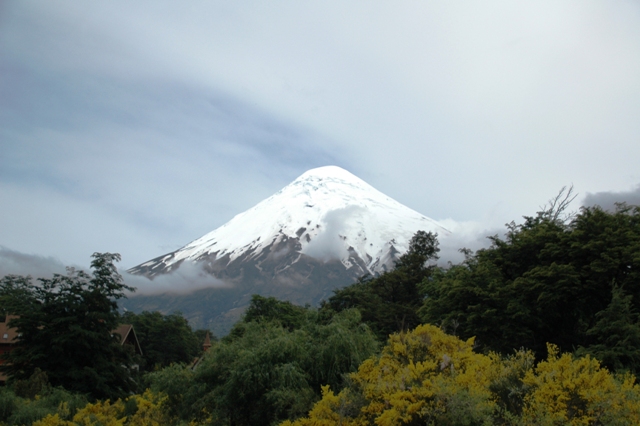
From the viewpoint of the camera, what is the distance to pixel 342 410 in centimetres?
988

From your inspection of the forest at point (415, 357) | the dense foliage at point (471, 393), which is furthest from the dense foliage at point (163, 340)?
the dense foliage at point (471, 393)

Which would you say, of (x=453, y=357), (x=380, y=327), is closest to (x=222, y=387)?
(x=453, y=357)

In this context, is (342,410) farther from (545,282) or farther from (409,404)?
(545,282)

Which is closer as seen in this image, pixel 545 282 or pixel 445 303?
pixel 545 282

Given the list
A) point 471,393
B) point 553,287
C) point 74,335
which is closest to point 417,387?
point 471,393

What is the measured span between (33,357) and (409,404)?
20.5m

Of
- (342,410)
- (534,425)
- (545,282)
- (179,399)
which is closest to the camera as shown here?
(534,425)

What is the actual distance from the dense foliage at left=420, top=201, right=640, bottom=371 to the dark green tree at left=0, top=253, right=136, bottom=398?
15742 mm

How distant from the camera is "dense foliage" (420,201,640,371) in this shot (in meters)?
18.9

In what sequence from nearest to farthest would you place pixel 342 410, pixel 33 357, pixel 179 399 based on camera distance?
1. pixel 342 410
2. pixel 179 399
3. pixel 33 357

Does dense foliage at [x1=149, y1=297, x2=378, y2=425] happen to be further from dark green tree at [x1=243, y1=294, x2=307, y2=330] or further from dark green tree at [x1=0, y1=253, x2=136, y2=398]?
dark green tree at [x1=243, y1=294, x2=307, y2=330]

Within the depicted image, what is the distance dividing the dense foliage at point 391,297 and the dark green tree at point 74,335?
17022 mm

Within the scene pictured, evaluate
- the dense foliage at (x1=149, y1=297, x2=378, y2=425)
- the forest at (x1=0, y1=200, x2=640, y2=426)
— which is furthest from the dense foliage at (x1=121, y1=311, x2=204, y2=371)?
the dense foliage at (x1=149, y1=297, x2=378, y2=425)

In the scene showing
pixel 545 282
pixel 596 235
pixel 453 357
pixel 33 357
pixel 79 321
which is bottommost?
pixel 33 357
